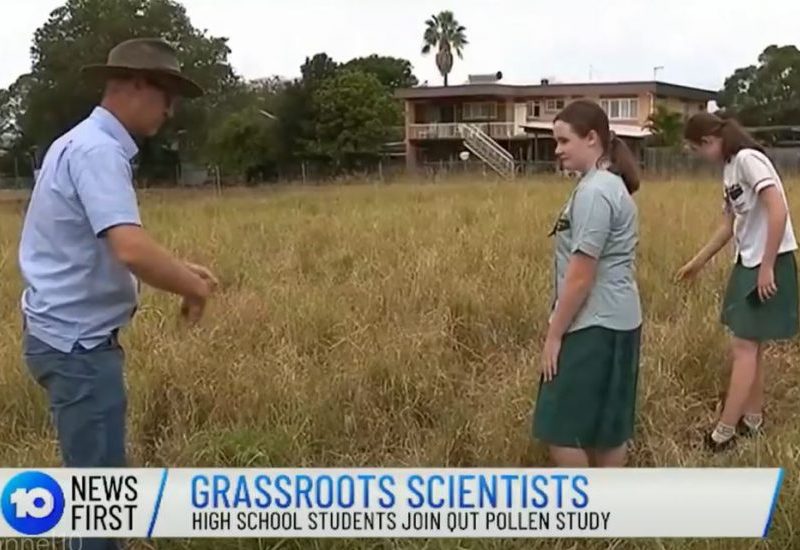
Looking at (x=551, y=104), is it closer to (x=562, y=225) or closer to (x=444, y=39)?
(x=444, y=39)

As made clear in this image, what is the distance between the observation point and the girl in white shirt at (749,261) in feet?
12.5

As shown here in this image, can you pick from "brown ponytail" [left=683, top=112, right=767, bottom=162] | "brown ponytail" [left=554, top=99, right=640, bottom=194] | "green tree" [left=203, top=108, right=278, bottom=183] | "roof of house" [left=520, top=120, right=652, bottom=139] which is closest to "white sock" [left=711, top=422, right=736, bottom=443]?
"brown ponytail" [left=683, top=112, right=767, bottom=162]

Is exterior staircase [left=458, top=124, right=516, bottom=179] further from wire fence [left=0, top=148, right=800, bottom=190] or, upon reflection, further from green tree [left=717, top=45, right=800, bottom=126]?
green tree [left=717, top=45, right=800, bottom=126]

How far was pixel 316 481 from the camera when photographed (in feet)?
9.25

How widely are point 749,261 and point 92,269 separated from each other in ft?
8.83

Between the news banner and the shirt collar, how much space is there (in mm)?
939

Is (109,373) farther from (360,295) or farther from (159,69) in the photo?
(360,295)

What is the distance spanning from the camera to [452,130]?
1838 inches

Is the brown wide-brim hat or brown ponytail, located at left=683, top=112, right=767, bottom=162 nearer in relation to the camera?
the brown wide-brim hat

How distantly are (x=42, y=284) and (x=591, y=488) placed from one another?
170 cm

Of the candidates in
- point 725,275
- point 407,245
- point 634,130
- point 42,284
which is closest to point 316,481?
point 42,284

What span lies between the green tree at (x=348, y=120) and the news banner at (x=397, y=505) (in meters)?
37.6

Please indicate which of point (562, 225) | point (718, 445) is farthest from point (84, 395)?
point (718, 445)

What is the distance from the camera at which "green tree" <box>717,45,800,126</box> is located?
52031 mm
